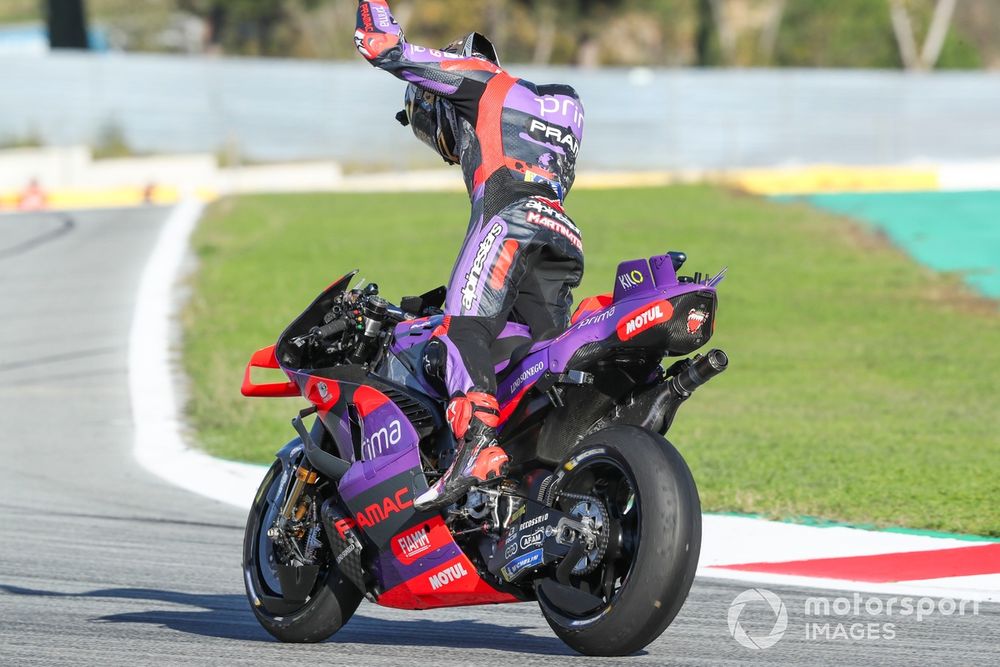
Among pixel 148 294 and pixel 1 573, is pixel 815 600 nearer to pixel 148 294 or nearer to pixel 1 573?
pixel 1 573

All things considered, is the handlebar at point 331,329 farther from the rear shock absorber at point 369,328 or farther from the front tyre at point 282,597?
the front tyre at point 282,597

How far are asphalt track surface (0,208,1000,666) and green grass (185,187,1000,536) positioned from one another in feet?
3.78

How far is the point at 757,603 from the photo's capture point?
6254 millimetres

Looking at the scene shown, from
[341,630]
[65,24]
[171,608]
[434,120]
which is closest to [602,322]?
[434,120]

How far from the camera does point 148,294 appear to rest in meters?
18.0

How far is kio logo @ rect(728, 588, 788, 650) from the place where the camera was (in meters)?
5.51

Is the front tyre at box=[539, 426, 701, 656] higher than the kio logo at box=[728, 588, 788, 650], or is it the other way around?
the front tyre at box=[539, 426, 701, 656]

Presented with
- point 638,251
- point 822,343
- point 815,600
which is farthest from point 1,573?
point 638,251

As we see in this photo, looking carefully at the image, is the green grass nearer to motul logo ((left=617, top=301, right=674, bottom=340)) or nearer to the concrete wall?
motul logo ((left=617, top=301, right=674, bottom=340))

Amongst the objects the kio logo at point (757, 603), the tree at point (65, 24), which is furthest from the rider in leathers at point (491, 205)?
the tree at point (65, 24)

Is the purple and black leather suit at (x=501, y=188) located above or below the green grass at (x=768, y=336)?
above

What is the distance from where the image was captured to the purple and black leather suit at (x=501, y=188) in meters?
5.56

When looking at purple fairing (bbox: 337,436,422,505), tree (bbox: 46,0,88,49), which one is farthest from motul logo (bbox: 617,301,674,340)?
tree (bbox: 46,0,88,49)

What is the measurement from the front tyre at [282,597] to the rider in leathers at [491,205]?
2.46 feet
